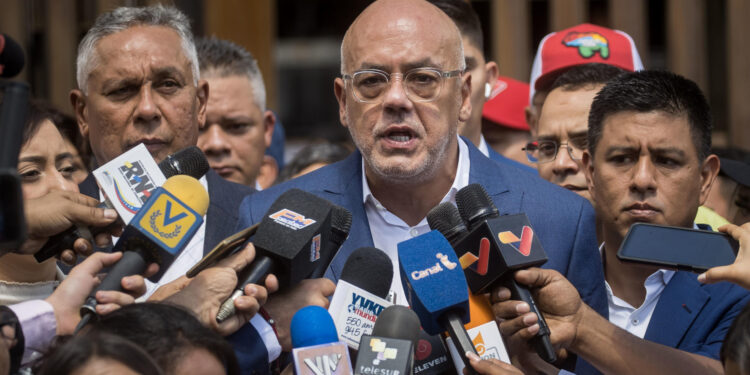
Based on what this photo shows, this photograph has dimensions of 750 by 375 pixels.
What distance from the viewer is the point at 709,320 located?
2963mm

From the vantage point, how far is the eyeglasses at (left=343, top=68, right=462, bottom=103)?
10.2 feet

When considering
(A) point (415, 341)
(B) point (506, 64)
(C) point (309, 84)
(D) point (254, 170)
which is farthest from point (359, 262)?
(C) point (309, 84)

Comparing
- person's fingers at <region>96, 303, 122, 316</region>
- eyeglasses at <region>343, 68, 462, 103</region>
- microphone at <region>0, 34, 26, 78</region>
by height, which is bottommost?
person's fingers at <region>96, 303, 122, 316</region>

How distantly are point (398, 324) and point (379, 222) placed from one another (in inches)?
43.8

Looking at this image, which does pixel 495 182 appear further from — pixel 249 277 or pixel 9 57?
pixel 9 57

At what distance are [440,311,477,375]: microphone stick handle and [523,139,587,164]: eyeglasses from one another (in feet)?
5.71

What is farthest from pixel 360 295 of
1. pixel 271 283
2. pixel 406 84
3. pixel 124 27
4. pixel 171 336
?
pixel 124 27

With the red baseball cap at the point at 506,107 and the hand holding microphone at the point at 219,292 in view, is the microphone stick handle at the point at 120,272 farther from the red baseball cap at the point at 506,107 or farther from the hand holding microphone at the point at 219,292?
the red baseball cap at the point at 506,107

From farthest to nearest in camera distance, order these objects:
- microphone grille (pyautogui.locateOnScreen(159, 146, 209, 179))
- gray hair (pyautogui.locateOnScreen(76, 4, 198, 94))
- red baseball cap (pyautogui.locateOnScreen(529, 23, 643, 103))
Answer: red baseball cap (pyautogui.locateOnScreen(529, 23, 643, 103))
gray hair (pyautogui.locateOnScreen(76, 4, 198, 94))
microphone grille (pyautogui.locateOnScreen(159, 146, 209, 179))

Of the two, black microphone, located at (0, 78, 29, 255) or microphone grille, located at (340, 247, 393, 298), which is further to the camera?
microphone grille, located at (340, 247, 393, 298)

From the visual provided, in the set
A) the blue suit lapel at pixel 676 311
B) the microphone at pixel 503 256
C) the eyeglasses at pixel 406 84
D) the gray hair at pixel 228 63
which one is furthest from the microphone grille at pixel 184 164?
the gray hair at pixel 228 63

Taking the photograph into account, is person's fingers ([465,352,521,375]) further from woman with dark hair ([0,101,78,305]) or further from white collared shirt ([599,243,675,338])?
woman with dark hair ([0,101,78,305])

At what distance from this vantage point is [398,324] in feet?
7.04

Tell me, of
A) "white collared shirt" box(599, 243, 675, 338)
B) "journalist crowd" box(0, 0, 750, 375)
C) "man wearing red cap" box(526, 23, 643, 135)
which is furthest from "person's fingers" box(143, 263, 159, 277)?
"man wearing red cap" box(526, 23, 643, 135)
